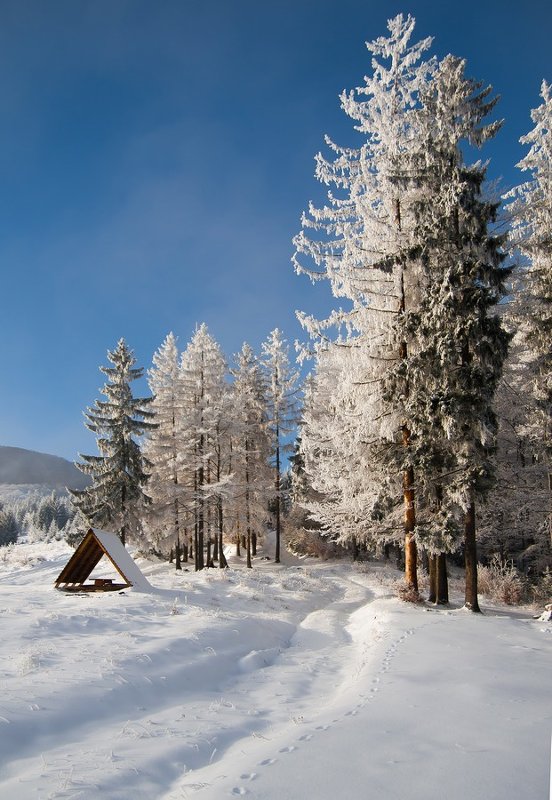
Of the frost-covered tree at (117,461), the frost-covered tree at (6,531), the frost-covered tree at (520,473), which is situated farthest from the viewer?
the frost-covered tree at (6,531)

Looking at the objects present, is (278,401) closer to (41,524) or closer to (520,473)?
(520,473)

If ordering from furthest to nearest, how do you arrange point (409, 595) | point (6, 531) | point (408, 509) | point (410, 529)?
1. point (6, 531)
2. point (408, 509)
3. point (410, 529)
4. point (409, 595)

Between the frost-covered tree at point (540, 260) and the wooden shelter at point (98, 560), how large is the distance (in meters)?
15.8

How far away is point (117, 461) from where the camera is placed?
1211 inches

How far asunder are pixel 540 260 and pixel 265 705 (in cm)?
1892

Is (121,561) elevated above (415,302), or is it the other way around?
(415,302)

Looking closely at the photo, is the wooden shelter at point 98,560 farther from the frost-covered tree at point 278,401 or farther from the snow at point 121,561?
the frost-covered tree at point 278,401

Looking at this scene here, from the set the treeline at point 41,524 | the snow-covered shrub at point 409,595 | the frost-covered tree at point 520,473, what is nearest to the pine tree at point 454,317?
the snow-covered shrub at point 409,595

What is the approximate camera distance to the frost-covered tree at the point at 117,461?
30.3 meters

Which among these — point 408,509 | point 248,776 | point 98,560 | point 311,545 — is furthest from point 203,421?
point 248,776

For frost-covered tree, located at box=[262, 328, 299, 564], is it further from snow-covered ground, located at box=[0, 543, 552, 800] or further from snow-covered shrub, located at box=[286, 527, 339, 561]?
snow-covered ground, located at box=[0, 543, 552, 800]

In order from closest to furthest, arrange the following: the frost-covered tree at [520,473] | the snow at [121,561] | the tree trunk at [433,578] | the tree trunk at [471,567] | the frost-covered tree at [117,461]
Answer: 1. the tree trunk at [471,567]
2. the tree trunk at [433,578]
3. the snow at [121,561]
4. the frost-covered tree at [520,473]
5. the frost-covered tree at [117,461]

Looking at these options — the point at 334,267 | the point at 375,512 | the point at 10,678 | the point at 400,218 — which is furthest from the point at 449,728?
the point at 400,218

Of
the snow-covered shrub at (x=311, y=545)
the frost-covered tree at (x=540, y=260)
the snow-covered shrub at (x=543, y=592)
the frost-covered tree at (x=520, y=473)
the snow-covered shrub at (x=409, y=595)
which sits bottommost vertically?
the snow-covered shrub at (x=311, y=545)
